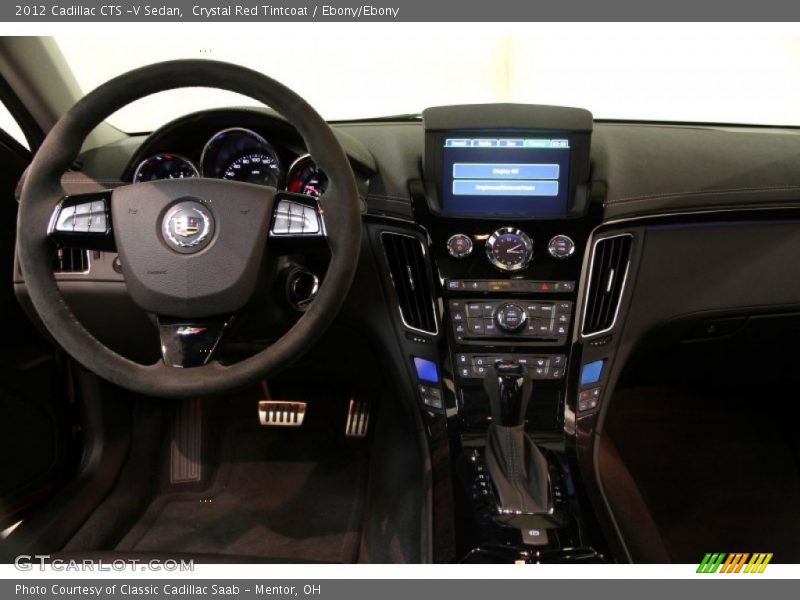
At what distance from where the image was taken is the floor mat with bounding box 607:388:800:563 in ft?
5.83

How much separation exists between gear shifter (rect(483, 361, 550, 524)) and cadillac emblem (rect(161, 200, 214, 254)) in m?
0.74

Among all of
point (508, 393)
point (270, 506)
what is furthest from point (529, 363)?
point (270, 506)

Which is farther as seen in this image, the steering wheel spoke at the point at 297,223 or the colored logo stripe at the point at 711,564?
the colored logo stripe at the point at 711,564

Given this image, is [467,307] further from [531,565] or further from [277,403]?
[277,403]

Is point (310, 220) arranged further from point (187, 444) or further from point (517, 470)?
point (187, 444)

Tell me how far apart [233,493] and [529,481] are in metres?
0.96

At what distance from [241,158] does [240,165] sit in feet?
0.05

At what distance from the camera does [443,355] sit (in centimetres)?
158

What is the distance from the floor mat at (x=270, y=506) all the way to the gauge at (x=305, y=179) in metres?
0.94

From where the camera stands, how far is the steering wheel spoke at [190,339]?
3.77 feet

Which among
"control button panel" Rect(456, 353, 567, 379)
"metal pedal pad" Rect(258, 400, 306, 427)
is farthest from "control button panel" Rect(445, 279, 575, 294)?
"metal pedal pad" Rect(258, 400, 306, 427)

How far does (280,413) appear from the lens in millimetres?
2158

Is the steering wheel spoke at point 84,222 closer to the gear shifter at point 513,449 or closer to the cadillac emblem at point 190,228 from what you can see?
the cadillac emblem at point 190,228

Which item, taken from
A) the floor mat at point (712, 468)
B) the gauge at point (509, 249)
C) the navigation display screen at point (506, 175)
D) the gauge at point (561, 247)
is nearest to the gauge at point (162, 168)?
the navigation display screen at point (506, 175)
